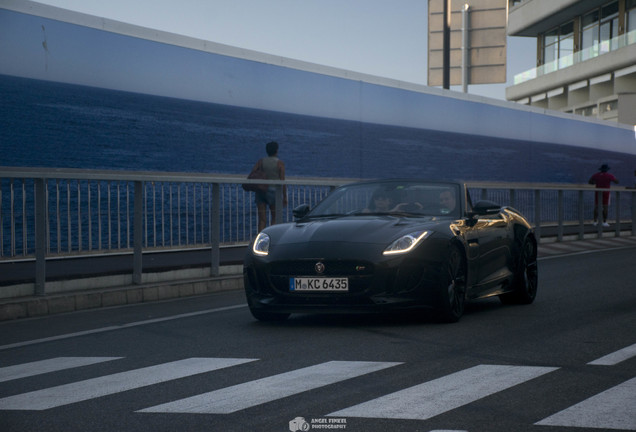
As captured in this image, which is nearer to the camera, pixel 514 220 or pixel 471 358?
pixel 471 358

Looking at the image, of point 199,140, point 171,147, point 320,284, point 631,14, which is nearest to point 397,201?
point 320,284

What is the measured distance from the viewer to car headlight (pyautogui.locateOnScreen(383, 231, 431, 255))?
7.70 metres

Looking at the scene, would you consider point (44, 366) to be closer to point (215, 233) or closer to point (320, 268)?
point (320, 268)

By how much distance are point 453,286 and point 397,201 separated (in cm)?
118

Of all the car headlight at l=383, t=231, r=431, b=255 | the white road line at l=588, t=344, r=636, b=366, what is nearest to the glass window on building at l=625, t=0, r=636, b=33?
the car headlight at l=383, t=231, r=431, b=255

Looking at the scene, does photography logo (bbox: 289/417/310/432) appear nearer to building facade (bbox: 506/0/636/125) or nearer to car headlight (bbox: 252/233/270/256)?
car headlight (bbox: 252/233/270/256)

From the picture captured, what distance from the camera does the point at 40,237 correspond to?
388 inches

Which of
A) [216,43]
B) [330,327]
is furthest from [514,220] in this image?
[216,43]

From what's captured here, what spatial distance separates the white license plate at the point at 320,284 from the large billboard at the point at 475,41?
18393 mm

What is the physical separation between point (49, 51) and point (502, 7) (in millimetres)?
14713

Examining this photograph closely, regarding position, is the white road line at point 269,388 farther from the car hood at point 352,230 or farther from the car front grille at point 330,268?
the car hood at point 352,230

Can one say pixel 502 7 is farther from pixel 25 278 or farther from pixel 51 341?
pixel 51 341

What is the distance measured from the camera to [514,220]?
32.5 ft

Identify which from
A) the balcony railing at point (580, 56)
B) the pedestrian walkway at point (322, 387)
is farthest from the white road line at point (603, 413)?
the balcony railing at point (580, 56)
